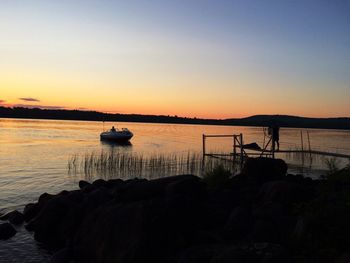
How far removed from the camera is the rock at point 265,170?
1884 cm

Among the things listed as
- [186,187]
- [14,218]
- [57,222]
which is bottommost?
[14,218]

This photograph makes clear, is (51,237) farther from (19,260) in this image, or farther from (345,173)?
(345,173)

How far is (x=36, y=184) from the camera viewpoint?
26922mm

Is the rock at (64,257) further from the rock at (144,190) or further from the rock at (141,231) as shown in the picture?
the rock at (144,190)

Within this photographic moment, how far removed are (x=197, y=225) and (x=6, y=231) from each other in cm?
724

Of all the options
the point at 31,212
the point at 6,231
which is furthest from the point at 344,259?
the point at 31,212

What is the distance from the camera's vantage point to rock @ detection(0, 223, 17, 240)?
14195 mm

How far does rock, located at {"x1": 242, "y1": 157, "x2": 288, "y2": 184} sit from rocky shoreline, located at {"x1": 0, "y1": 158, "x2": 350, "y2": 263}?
450 cm

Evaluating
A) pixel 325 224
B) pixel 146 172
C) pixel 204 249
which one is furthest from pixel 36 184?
pixel 325 224

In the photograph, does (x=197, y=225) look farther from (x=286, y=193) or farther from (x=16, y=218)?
(x=16, y=218)

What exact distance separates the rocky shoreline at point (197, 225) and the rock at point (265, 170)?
14.8 feet

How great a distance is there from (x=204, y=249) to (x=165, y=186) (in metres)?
3.28

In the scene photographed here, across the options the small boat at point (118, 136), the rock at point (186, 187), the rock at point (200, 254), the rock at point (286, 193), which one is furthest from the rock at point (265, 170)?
the small boat at point (118, 136)

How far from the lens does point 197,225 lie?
11.0 m
